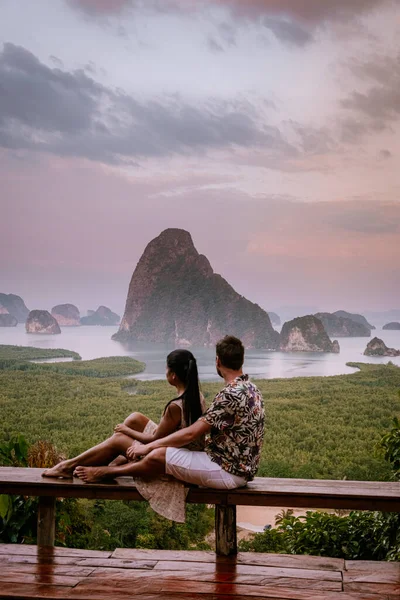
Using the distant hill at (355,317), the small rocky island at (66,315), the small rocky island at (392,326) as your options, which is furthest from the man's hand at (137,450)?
the small rocky island at (66,315)

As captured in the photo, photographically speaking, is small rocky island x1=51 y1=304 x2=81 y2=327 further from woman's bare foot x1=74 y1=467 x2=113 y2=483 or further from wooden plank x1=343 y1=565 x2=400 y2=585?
wooden plank x1=343 y1=565 x2=400 y2=585

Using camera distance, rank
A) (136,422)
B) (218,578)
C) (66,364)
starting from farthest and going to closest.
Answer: (66,364) < (136,422) < (218,578)

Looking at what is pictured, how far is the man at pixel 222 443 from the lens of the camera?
2385 mm

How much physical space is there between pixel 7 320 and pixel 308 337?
25.0 meters

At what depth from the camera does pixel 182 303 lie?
60.5 meters

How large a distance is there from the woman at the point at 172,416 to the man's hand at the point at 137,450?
0.16 ft

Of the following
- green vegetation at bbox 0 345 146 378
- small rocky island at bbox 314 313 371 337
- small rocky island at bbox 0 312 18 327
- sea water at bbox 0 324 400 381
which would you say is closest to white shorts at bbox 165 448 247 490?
sea water at bbox 0 324 400 381

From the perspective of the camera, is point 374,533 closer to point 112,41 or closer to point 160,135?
point 112,41

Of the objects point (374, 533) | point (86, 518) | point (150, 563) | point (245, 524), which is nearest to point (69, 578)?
point (150, 563)

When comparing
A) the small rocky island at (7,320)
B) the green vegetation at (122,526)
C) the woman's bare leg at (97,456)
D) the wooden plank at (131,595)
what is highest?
the small rocky island at (7,320)

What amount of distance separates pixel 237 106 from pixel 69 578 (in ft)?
117

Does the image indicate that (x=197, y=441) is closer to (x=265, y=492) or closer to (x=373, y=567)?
(x=265, y=492)

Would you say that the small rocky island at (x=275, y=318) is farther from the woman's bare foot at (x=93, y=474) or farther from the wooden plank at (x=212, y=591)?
the wooden plank at (x=212, y=591)

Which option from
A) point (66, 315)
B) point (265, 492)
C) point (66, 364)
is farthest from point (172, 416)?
point (66, 315)
